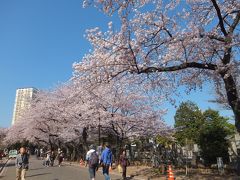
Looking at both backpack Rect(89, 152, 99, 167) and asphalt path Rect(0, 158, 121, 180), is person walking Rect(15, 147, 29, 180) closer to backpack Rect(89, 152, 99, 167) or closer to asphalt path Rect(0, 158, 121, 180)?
backpack Rect(89, 152, 99, 167)

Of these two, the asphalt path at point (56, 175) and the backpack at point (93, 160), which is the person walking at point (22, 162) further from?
the asphalt path at point (56, 175)

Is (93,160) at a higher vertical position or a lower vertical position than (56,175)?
higher

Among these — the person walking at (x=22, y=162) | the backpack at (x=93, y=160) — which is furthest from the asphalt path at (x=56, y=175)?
the backpack at (x=93, y=160)

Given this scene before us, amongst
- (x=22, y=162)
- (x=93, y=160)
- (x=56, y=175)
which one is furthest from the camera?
(x=56, y=175)

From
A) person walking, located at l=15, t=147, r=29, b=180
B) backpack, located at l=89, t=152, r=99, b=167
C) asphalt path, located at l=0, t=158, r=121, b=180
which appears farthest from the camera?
asphalt path, located at l=0, t=158, r=121, b=180

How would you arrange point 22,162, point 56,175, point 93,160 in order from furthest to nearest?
point 56,175
point 22,162
point 93,160

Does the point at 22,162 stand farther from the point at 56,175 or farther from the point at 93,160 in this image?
the point at 56,175

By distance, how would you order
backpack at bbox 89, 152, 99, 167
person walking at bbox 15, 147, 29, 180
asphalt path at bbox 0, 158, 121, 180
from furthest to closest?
asphalt path at bbox 0, 158, 121, 180 < person walking at bbox 15, 147, 29, 180 < backpack at bbox 89, 152, 99, 167

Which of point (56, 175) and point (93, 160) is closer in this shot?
point (93, 160)

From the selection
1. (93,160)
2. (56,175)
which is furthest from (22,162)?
(56,175)

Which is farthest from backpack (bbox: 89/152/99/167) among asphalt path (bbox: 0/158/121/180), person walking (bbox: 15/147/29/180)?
asphalt path (bbox: 0/158/121/180)

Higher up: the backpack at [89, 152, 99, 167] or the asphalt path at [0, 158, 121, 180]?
the backpack at [89, 152, 99, 167]

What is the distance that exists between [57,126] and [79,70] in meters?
31.5

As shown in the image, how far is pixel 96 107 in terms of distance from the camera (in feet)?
91.0
